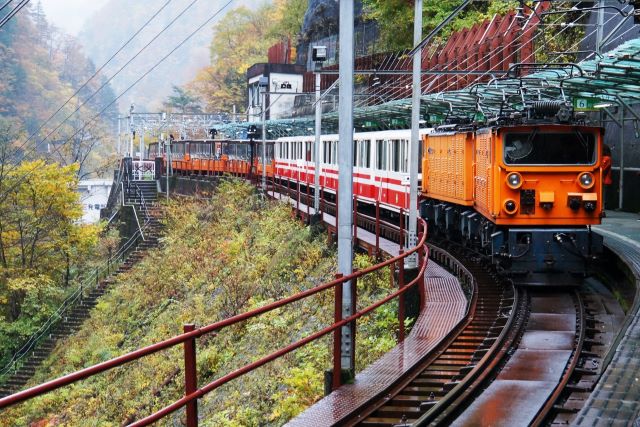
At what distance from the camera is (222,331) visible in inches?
808

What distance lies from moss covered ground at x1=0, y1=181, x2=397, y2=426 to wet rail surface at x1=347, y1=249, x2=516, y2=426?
1.19 m

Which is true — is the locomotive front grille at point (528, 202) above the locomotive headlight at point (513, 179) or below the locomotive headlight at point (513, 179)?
below

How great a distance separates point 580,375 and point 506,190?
→ 5.75m

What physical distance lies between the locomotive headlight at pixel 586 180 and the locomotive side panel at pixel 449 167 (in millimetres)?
3071

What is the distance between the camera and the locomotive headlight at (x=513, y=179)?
14.9m

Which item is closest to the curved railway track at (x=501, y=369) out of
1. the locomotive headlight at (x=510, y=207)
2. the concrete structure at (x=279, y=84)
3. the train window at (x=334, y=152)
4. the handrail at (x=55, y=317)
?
the locomotive headlight at (x=510, y=207)

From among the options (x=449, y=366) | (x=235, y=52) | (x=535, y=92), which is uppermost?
(x=235, y=52)

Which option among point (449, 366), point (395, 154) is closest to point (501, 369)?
point (449, 366)

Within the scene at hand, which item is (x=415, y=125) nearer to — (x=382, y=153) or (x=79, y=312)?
(x=382, y=153)

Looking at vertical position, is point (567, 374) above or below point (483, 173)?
below

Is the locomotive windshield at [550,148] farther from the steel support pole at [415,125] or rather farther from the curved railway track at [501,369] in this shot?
the steel support pole at [415,125]

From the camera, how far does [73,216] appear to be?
44688 mm

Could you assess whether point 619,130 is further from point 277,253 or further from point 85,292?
point 85,292

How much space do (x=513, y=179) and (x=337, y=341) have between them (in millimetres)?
6826
